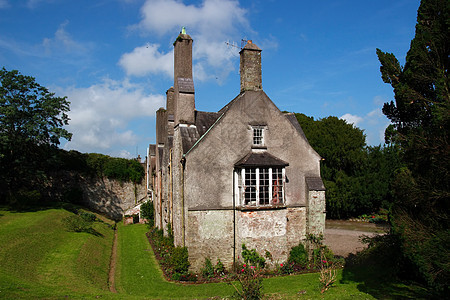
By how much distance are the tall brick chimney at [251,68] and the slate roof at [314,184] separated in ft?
20.7

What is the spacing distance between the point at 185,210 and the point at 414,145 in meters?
11.3

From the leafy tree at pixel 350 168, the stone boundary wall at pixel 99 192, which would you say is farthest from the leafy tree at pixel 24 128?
the leafy tree at pixel 350 168

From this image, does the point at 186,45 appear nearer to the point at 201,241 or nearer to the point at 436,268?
the point at 201,241

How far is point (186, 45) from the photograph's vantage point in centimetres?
1931

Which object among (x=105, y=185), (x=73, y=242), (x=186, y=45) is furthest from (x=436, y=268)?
(x=105, y=185)

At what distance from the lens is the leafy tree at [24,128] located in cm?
2852

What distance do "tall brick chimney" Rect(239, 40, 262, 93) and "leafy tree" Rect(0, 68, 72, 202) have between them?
69.8 ft

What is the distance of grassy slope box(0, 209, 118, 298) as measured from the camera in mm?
12381

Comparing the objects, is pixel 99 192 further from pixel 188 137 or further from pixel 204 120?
pixel 188 137

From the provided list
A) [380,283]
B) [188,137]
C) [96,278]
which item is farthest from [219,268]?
[380,283]

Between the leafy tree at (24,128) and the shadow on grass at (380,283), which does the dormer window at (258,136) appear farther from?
the leafy tree at (24,128)

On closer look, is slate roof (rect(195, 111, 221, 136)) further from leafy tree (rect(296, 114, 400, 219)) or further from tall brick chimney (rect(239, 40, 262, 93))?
leafy tree (rect(296, 114, 400, 219))

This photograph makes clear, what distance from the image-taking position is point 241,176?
17.2 metres

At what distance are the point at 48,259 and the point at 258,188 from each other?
471 inches
